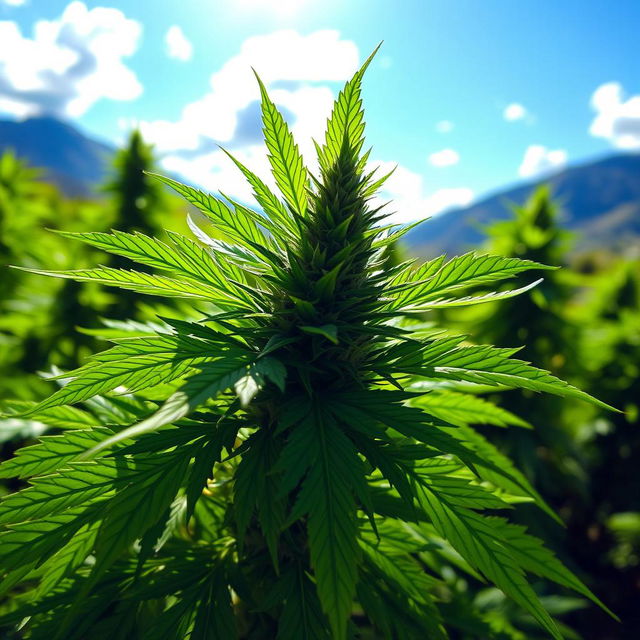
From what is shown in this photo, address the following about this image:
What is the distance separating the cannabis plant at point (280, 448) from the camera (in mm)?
833

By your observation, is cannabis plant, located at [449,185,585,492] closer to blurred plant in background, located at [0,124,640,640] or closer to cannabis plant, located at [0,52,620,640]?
blurred plant in background, located at [0,124,640,640]

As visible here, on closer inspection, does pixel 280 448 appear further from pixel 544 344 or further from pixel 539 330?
pixel 544 344

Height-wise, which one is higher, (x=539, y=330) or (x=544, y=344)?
(x=539, y=330)

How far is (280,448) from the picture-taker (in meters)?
1.00

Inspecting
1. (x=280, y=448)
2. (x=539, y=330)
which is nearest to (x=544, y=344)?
(x=539, y=330)

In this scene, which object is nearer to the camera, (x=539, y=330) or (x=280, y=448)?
(x=280, y=448)

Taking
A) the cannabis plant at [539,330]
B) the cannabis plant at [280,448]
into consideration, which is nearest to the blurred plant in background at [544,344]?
the cannabis plant at [539,330]

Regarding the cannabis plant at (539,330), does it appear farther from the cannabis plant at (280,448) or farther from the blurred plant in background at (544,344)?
the cannabis plant at (280,448)

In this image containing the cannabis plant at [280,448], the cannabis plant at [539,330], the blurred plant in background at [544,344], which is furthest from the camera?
the cannabis plant at [539,330]

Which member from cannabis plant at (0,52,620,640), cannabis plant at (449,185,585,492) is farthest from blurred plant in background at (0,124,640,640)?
cannabis plant at (0,52,620,640)

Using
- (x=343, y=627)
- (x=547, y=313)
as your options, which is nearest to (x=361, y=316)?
(x=343, y=627)

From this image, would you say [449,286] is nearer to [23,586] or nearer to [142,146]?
[23,586]

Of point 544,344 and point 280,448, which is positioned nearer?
point 280,448

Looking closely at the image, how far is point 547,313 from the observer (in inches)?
175
